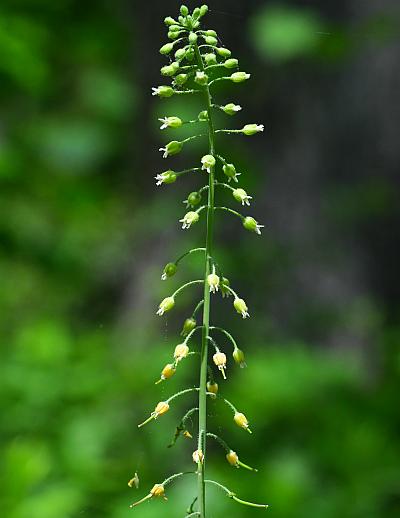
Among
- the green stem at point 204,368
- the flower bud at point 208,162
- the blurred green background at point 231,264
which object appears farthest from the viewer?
the blurred green background at point 231,264

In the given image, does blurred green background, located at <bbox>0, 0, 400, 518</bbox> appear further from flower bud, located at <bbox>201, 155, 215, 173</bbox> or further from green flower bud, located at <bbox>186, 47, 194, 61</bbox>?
flower bud, located at <bbox>201, 155, 215, 173</bbox>

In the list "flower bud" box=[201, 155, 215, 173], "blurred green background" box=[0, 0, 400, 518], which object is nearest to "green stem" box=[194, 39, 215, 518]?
"flower bud" box=[201, 155, 215, 173]

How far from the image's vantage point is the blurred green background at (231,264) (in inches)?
187

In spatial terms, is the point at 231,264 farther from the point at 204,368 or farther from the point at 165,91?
the point at 204,368

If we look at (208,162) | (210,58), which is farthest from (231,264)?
(208,162)

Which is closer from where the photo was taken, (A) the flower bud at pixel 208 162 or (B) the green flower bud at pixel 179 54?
(A) the flower bud at pixel 208 162

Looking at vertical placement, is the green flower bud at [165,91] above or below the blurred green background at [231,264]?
below

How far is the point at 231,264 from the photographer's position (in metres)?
6.40

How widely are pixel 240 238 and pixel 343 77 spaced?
71.3 inches

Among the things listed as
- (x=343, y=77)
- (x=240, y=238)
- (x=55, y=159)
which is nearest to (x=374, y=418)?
(x=240, y=238)

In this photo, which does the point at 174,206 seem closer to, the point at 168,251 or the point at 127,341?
the point at 168,251

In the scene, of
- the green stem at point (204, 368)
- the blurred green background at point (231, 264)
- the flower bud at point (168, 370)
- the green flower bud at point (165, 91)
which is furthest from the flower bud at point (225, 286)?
the blurred green background at point (231, 264)

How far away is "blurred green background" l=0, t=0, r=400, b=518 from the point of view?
4746mm

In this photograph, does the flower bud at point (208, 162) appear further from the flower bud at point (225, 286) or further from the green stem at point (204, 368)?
the flower bud at point (225, 286)
